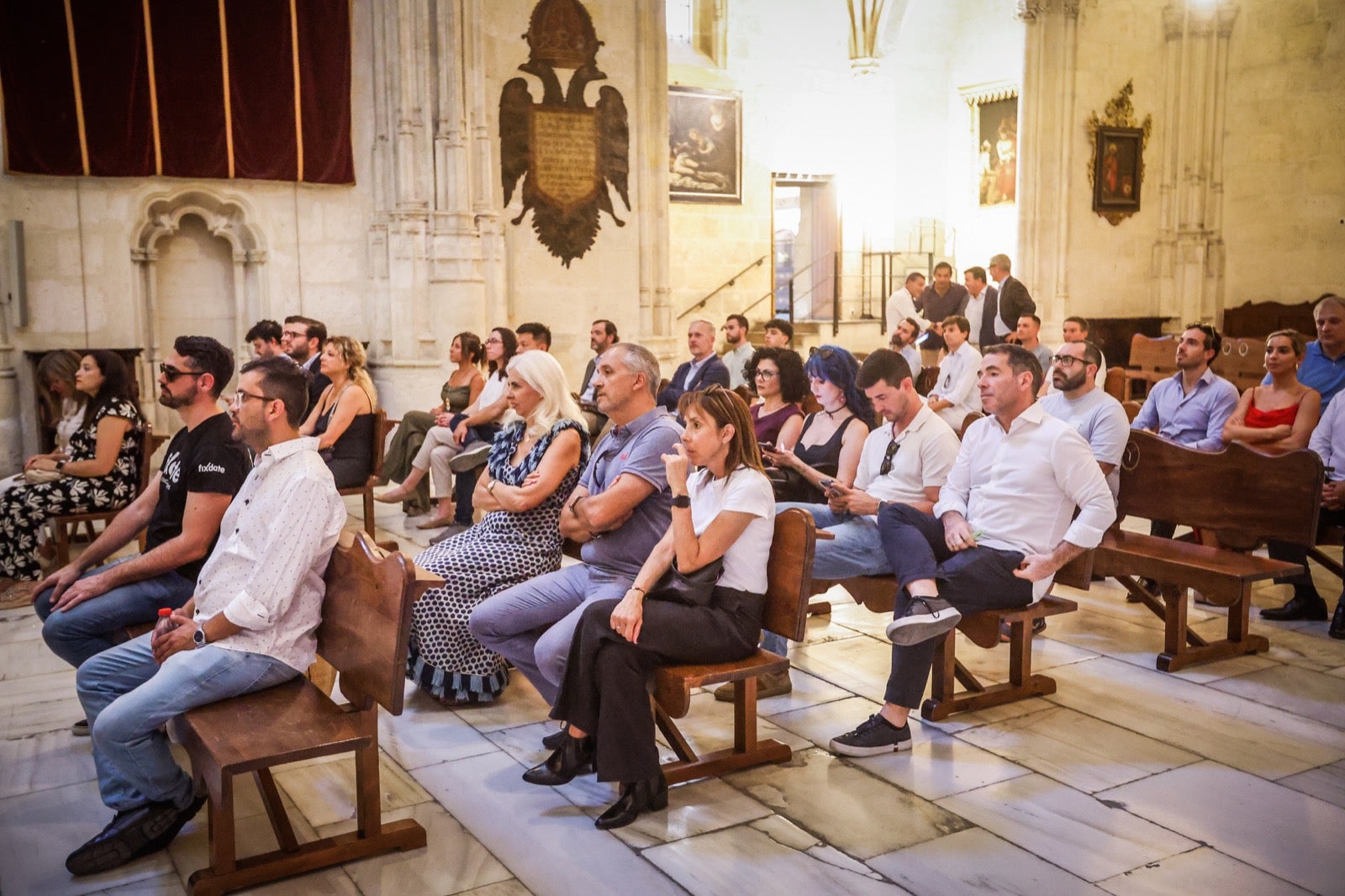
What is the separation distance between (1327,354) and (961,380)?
2.19 meters

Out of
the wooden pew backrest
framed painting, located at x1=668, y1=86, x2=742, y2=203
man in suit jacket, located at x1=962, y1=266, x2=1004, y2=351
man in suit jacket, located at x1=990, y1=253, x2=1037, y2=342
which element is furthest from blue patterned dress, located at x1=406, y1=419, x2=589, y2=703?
framed painting, located at x1=668, y1=86, x2=742, y2=203

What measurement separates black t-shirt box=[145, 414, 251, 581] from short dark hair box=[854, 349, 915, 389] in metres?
2.29

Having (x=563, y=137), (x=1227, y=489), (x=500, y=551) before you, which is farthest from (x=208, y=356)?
(x=563, y=137)

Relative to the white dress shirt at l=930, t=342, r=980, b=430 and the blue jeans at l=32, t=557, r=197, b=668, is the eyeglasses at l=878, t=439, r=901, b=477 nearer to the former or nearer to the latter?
the blue jeans at l=32, t=557, r=197, b=668

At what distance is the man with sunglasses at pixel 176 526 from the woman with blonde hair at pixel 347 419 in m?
2.37

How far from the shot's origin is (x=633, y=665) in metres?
3.28

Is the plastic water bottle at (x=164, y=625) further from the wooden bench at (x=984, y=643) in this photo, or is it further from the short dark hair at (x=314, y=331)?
the short dark hair at (x=314, y=331)

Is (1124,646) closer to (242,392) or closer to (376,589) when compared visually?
(376,589)

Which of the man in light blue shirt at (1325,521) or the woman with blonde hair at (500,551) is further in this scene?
the man in light blue shirt at (1325,521)

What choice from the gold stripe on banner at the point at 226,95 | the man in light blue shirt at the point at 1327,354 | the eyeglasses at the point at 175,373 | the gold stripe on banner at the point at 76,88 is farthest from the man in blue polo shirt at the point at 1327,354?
the gold stripe on banner at the point at 76,88

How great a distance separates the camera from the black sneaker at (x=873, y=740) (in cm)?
373

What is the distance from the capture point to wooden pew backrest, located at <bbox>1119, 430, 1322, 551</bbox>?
450 cm

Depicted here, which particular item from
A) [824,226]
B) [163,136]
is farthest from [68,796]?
[824,226]

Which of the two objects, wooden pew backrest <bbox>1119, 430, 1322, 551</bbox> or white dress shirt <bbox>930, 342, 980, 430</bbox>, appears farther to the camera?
white dress shirt <bbox>930, 342, 980, 430</bbox>
